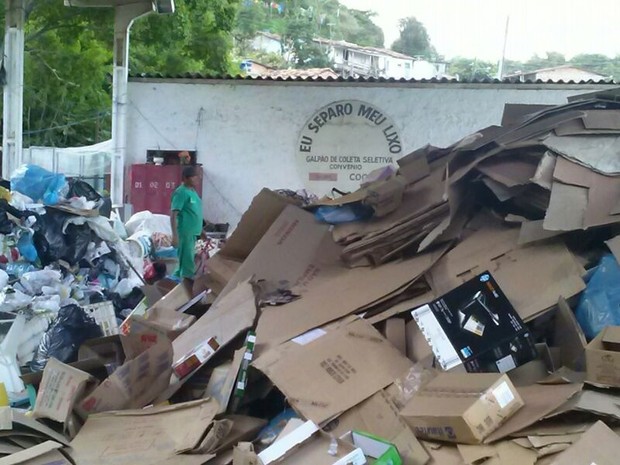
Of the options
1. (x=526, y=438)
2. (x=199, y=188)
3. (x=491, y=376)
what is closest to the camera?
(x=526, y=438)

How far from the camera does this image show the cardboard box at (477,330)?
3723 mm

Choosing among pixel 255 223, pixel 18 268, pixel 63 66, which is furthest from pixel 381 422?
pixel 63 66

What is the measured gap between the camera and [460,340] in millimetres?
3766

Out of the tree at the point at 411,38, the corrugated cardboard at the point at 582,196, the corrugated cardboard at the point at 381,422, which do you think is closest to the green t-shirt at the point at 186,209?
the corrugated cardboard at the point at 582,196

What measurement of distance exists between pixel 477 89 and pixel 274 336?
9066 millimetres

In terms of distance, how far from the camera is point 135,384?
4012 millimetres

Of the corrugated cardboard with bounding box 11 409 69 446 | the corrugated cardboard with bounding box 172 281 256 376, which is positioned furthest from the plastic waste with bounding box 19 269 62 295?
the corrugated cardboard with bounding box 11 409 69 446

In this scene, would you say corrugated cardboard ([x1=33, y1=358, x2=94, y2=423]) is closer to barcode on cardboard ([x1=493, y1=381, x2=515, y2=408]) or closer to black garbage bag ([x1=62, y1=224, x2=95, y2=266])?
barcode on cardboard ([x1=493, y1=381, x2=515, y2=408])

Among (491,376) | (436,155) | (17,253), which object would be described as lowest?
(17,253)

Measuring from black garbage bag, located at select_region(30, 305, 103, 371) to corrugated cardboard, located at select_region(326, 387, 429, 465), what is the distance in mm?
2391

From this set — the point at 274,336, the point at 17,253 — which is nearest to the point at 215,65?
the point at 17,253

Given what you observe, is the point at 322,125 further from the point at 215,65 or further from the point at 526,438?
the point at 526,438

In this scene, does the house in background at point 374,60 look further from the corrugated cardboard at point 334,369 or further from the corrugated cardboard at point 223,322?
the corrugated cardboard at point 334,369

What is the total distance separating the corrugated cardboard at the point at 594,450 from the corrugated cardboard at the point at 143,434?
156 cm
